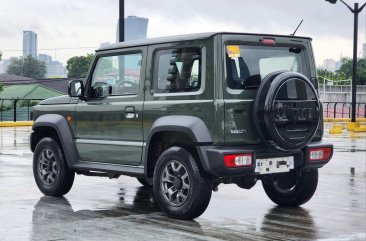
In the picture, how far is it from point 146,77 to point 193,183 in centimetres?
155

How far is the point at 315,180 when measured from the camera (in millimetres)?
8891

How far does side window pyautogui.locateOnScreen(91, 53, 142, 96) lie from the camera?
8.68 metres

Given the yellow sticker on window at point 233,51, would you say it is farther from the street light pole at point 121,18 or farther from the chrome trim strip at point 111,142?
the street light pole at point 121,18

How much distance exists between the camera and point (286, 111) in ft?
25.5

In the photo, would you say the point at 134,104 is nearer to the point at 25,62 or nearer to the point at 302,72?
the point at 302,72

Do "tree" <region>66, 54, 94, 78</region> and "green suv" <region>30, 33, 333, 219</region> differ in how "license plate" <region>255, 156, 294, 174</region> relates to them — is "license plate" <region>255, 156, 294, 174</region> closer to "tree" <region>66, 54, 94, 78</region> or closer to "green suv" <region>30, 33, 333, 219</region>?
"green suv" <region>30, 33, 333, 219</region>

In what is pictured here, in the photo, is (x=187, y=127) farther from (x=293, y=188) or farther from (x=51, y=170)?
(x=51, y=170)

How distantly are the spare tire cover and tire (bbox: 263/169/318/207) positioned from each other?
880mm

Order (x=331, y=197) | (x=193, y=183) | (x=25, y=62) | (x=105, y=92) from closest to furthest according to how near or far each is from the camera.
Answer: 1. (x=193, y=183)
2. (x=105, y=92)
3. (x=331, y=197)
4. (x=25, y=62)

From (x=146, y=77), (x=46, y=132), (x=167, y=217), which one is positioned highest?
(x=146, y=77)

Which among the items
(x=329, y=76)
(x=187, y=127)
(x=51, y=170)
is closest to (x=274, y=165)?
(x=187, y=127)

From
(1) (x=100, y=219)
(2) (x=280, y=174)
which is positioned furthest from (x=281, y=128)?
(1) (x=100, y=219)

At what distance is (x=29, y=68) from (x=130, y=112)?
162311 mm

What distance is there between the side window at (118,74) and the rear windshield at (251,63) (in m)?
1.34
